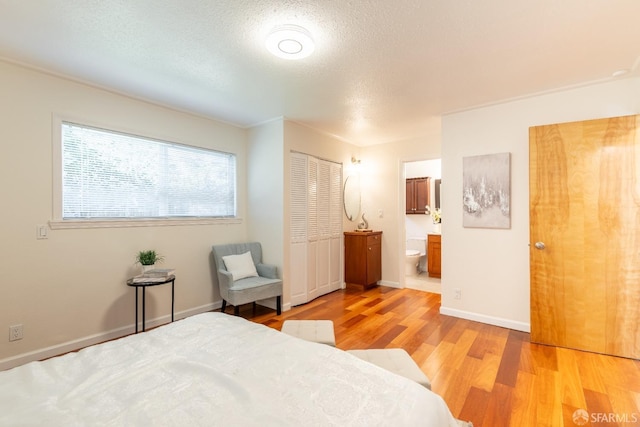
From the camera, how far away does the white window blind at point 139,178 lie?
8.89 ft

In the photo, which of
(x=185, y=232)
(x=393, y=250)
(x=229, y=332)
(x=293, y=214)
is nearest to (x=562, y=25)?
(x=229, y=332)

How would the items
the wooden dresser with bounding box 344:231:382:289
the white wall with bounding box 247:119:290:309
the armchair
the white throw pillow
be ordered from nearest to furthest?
the armchair → the white throw pillow → the white wall with bounding box 247:119:290:309 → the wooden dresser with bounding box 344:231:382:289

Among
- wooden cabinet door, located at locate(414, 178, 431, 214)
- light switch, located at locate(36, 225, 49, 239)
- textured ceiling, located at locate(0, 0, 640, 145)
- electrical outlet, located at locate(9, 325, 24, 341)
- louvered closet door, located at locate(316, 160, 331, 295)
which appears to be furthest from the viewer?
wooden cabinet door, located at locate(414, 178, 431, 214)

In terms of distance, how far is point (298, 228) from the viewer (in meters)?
4.02

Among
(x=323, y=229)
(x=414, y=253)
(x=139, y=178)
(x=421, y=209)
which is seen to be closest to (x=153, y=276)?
(x=139, y=178)

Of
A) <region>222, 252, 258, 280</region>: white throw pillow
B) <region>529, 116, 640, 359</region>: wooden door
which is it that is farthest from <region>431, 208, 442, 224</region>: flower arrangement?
<region>222, 252, 258, 280</region>: white throw pillow

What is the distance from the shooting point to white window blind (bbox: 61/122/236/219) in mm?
2711

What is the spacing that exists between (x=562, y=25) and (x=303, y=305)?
12.4 ft

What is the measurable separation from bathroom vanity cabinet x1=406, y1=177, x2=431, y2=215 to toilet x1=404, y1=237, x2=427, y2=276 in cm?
63

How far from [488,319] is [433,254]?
7.80ft

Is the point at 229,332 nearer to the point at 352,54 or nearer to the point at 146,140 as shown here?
the point at 352,54

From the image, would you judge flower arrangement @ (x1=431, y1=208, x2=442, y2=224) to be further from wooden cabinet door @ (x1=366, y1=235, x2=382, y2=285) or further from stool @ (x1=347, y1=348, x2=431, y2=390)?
stool @ (x1=347, y1=348, x2=431, y2=390)

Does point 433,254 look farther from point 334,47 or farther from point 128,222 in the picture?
point 128,222

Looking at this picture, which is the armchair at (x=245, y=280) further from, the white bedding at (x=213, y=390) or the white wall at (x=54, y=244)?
the white bedding at (x=213, y=390)
